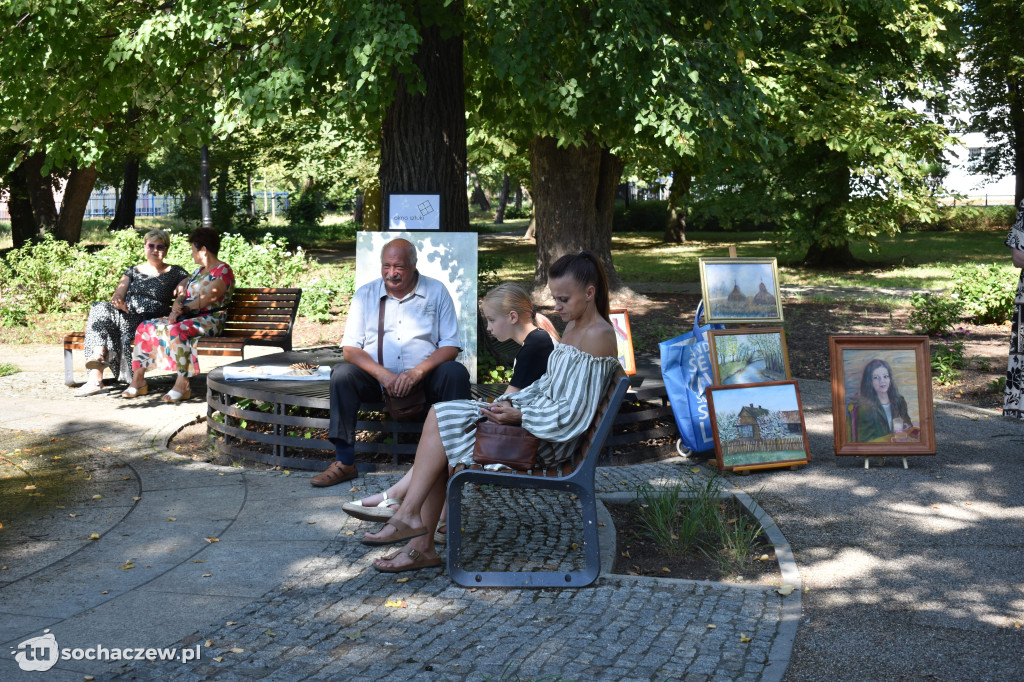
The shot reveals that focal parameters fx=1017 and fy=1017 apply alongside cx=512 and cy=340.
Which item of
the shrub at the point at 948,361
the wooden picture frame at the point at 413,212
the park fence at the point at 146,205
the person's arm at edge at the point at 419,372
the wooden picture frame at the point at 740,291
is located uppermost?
the park fence at the point at 146,205

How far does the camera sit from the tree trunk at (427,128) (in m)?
8.70

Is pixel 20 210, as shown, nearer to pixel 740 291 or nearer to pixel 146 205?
pixel 740 291

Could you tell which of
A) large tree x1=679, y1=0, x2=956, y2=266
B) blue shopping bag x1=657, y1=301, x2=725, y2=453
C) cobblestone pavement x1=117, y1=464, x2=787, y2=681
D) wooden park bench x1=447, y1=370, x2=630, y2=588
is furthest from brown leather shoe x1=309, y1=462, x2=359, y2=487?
large tree x1=679, y1=0, x2=956, y2=266

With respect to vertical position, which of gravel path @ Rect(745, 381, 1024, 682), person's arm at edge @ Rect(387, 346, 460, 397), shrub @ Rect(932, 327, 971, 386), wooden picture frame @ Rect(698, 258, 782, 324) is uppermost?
wooden picture frame @ Rect(698, 258, 782, 324)

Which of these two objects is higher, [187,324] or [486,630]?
[187,324]

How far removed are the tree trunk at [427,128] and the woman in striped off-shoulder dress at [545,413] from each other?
152 inches

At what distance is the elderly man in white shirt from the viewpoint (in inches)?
251

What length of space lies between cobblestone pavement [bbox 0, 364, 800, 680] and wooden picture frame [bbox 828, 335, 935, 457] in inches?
58.5

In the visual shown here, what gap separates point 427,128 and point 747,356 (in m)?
3.42

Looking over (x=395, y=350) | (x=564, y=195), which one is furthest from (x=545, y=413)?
(x=564, y=195)

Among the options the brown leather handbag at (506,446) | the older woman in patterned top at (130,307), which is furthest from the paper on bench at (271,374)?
the brown leather handbag at (506,446)

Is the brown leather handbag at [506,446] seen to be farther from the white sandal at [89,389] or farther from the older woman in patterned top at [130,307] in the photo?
the white sandal at [89,389]

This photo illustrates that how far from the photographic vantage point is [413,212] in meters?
8.64

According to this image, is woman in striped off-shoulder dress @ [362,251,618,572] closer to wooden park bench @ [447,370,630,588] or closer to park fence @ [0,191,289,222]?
wooden park bench @ [447,370,630,588]
